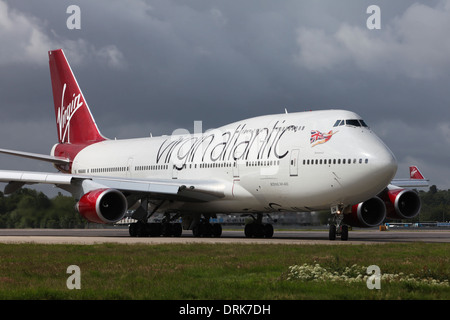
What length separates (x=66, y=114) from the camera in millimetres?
40250

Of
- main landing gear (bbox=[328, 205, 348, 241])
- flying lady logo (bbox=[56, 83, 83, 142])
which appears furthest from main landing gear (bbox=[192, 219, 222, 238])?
flying lady logo (bbox=[56, 83, 83, 142])

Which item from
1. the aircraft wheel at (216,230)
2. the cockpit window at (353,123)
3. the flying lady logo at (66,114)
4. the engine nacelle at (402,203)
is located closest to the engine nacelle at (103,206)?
the aircraft wheel at (216,230)

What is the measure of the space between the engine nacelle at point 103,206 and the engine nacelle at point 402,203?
33.6ft

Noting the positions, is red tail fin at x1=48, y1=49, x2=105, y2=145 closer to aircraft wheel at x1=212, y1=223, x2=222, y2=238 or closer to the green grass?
aircraft wheel at x1=212, y1=223, x2=222, y2=238

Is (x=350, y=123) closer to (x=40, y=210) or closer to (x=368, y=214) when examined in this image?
(x=368, y=214)

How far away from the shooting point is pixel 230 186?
26.9 metres

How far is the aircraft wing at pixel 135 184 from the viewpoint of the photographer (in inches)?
1070

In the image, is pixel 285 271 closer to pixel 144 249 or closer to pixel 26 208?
pixel 144 249

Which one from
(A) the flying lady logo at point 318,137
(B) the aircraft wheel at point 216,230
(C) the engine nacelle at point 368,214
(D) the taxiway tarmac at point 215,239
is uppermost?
(A) the flying lady logo at point 318,137

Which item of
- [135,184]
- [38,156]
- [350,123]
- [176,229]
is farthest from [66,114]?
[350,123]

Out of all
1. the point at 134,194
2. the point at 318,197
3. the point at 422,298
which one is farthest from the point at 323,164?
the point at 422,298

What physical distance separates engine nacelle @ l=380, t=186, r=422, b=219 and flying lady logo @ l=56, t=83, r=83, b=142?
63.8ft

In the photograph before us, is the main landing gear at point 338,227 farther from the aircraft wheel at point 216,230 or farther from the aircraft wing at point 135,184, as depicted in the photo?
the aircraft wheel at point 216,230
